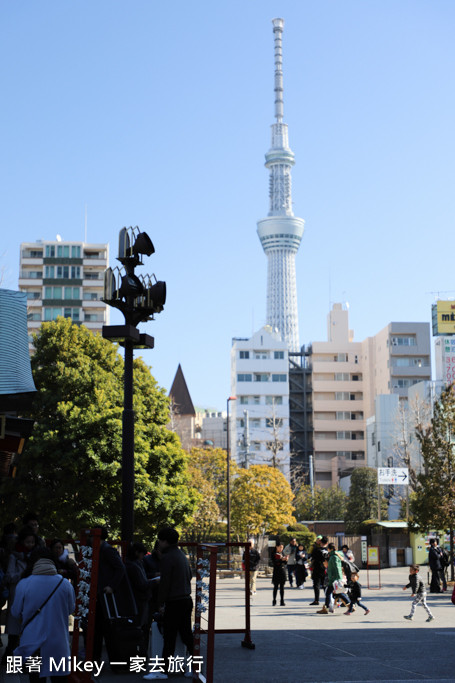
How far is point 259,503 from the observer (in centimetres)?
5000

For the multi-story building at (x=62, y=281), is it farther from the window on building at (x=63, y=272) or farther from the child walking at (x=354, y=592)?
the child walking at (x=354, y=592)

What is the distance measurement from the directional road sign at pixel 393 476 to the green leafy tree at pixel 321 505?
1359 inches

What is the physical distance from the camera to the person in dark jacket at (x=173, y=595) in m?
9.78

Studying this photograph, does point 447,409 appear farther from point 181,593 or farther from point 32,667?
point 32,667

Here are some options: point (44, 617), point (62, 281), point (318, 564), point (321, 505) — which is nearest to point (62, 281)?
point (62, 281)

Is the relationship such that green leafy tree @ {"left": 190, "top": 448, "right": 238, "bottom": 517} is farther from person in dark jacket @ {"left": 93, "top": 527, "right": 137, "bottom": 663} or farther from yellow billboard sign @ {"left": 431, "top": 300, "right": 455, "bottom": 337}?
person in dark jacket @ {"left": 93, "top": 527, "right": 137, "bottom": 663}

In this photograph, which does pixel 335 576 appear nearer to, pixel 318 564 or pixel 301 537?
pixel 318 564

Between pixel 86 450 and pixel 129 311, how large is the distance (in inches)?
684

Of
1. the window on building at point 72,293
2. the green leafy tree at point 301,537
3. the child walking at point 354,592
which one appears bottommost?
the child walking at point 354,592

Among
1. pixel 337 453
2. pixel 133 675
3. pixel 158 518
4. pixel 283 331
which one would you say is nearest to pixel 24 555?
pixel 133 675

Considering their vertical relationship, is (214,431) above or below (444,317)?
below

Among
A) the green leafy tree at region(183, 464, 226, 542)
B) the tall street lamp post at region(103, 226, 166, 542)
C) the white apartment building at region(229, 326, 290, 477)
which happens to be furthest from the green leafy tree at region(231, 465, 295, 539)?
the white apartment building at region(229, 326, 290, 477)

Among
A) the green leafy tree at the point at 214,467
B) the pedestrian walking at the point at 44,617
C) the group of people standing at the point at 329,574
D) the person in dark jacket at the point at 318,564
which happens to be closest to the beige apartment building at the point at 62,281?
the green leafy tree at the point at 214,467

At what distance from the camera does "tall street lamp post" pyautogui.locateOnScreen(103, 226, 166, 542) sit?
1249 cm
